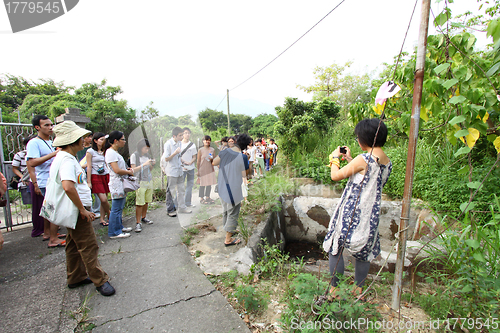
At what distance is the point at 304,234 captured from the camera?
5.31 meters

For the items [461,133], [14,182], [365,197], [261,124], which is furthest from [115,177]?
[261,124]

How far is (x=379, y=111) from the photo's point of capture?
2051 millimetres

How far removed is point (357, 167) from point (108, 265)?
3174mm

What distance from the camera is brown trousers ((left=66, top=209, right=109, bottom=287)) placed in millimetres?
2361

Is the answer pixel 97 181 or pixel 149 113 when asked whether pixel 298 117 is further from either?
pixel 97 181

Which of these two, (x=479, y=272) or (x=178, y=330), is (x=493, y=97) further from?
(x=178, y=330)

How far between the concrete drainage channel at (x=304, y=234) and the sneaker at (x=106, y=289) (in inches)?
38.4

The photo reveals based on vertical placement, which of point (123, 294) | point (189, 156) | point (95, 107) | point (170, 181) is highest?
point (95, 107)

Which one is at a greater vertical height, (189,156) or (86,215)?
(189,156)

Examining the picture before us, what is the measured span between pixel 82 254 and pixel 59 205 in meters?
0.54

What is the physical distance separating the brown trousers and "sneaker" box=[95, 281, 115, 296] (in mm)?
39

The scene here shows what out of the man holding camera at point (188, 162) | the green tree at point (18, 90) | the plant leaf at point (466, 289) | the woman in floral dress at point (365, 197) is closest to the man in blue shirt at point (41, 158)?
the man holding camera at point (188, 162)

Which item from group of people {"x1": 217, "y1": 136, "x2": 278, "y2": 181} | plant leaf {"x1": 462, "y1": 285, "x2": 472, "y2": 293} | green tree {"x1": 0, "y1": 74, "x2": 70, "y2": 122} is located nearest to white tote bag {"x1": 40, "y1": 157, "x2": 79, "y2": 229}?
plant leaf {"x1": 462, "y1": 285, "x2": 472, "y2": 293}

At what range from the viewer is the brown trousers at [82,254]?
236 cm
